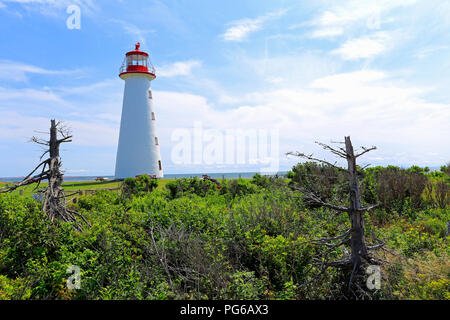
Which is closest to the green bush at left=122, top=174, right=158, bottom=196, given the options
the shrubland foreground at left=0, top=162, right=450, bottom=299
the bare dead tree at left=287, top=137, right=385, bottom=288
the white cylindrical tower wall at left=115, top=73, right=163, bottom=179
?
the shrubland foreground at left=0, top=162, right=450, bottom=299

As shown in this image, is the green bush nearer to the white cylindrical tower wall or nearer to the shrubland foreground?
the shrubland foreground

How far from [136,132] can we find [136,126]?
551 mm

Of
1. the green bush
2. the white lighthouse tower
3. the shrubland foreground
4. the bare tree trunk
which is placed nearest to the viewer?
the bare tree trunk

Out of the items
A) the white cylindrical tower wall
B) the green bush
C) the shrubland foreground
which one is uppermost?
the white cylindrical tower wall

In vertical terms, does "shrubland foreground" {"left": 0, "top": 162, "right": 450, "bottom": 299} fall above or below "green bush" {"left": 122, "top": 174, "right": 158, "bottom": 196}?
below

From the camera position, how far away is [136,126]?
24156 mm

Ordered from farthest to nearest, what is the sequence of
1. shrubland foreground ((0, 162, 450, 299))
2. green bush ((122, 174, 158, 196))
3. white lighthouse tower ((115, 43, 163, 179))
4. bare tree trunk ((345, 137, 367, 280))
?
white lighthouse tower ((115, 43, 163, 179)) → green bush ((122, 174, 158, 196)) → shrubland foreground ((0, 162, 450, 299)) → bare tree trunk ((345, 137, 367, 280))

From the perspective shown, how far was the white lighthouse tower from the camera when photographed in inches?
951

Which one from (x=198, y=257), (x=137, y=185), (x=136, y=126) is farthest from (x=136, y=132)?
(x=198, y=257)

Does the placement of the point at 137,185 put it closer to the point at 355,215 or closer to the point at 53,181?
the point at 53,181

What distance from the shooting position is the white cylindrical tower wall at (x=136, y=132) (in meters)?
24.2

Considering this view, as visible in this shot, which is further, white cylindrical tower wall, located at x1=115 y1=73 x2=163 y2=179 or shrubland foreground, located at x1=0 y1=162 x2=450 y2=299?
white cylindrical tower wall, located at x1=115 y1=73 x2=163 y2=179

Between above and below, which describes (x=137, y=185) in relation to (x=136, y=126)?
below

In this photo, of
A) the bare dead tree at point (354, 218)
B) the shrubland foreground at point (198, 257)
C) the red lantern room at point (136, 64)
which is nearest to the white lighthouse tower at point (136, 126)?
the red lantern room at point (136, 64)
